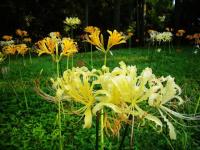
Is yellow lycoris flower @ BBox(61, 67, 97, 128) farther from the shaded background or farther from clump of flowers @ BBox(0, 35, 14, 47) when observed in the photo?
the shaded background

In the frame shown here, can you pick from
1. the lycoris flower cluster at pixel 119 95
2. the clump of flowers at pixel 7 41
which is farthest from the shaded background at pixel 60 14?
the lycoris flower cluster at pixel 119 95

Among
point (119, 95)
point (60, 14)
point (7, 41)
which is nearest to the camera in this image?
point (119, 95)

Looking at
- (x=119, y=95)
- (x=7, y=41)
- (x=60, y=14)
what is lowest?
(x=119, y=95)

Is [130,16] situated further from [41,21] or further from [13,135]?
[13,135]

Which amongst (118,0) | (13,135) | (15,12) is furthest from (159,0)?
(13,135)

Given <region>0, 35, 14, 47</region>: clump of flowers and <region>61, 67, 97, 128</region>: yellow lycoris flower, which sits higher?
<region>0, 35, 14, 47</region>: clump of flowers

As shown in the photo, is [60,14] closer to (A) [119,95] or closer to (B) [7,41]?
(B) [7,41]

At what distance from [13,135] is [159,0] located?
30296mm

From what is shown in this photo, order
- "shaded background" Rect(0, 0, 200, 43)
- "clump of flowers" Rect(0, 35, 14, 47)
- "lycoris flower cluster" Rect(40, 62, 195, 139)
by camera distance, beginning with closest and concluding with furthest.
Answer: "lycoris flower cluster" Rect(40, 62, 195, 139)
"clump of flowers" Rect(0, 35, 14, 47)
"shaded background" Rect(0, 0, 200, 43)

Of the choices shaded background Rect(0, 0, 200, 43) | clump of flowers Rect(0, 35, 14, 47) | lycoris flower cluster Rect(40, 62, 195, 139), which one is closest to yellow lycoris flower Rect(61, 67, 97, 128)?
lycoris flower cluster Rect(40, 62, 195, 139)

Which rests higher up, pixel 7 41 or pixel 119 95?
pixel 7 41

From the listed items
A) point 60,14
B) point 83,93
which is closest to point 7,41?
point 83,93

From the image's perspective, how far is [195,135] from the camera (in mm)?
4590

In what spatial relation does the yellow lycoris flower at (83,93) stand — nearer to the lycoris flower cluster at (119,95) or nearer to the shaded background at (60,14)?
the lycoris flower cluster at (119,95)
